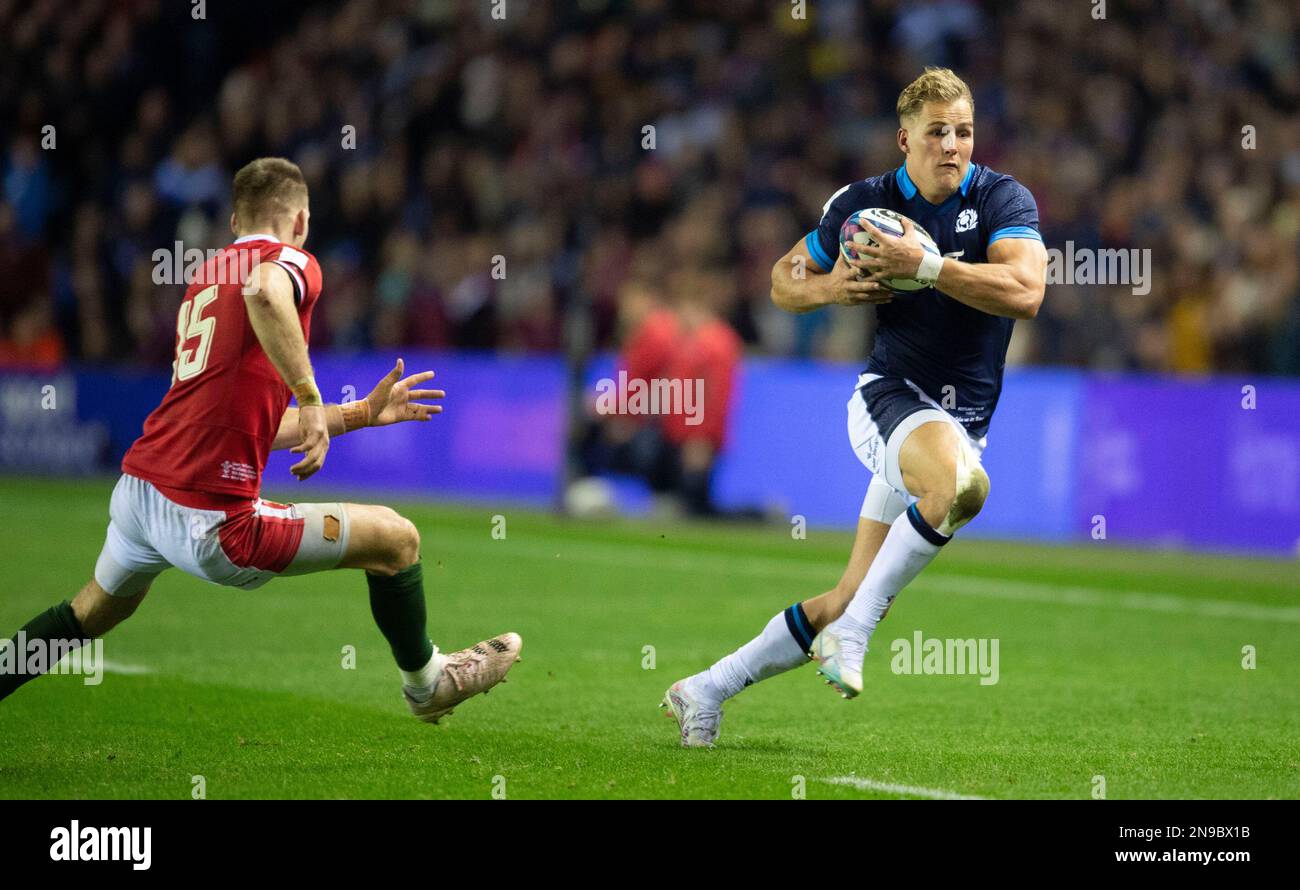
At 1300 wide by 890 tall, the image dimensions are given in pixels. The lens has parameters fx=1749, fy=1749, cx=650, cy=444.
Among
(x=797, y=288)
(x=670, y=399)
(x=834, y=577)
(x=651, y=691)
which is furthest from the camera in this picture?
(x=670, y=399)

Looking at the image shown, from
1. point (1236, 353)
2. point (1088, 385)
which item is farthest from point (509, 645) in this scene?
point (1236, 353)

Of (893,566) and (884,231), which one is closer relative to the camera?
(884,231)

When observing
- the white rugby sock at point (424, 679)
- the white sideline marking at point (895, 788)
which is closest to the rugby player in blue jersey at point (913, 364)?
the white sideline marking at point (895, 788)

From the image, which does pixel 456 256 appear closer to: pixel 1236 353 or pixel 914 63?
pixel 914 63

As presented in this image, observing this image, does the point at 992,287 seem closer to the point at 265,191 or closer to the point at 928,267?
the point at 928,267

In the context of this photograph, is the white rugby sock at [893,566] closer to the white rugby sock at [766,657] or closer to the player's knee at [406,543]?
the white rugby sock at [766,657]

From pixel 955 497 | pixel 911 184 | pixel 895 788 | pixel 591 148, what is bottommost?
pixel 895 788

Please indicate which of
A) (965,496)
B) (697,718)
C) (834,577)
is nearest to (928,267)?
(965,496)

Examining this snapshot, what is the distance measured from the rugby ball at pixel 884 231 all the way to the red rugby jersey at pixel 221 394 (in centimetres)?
200

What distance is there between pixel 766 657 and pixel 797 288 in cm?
150

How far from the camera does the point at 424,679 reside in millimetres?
6812

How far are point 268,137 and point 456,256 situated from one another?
3766 mm

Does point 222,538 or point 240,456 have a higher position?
point 240,456
